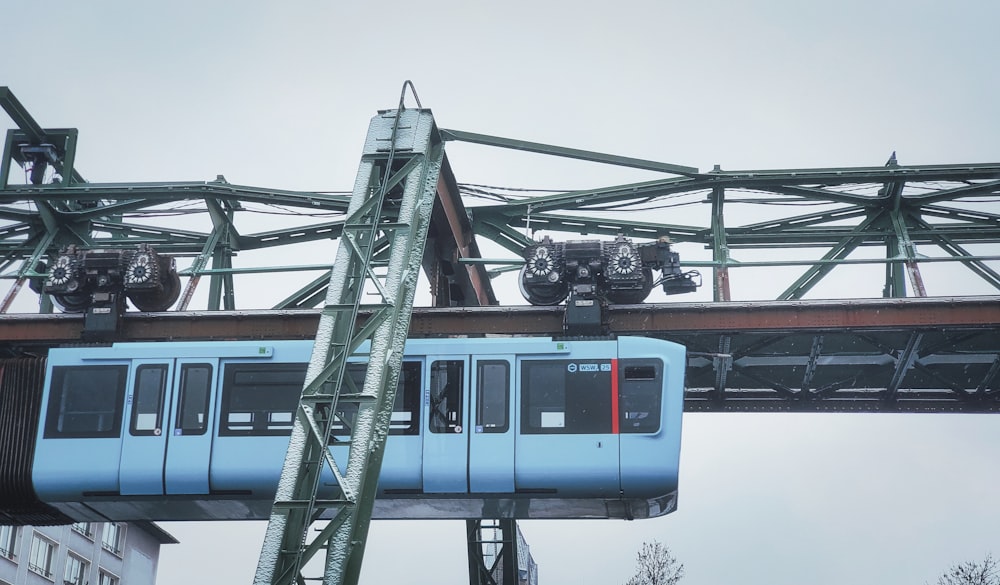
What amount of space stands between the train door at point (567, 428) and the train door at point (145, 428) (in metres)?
5.57

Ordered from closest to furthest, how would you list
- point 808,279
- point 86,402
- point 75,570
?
point 86,402 < point 808,279 < point 75,570

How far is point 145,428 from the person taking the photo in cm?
1966

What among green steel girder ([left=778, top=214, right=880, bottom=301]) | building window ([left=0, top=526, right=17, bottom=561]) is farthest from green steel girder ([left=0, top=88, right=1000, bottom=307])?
building window ([left=0, top=526, right=17, bottom=561])

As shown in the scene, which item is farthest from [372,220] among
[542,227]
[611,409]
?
[542,227]

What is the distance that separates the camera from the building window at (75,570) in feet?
183

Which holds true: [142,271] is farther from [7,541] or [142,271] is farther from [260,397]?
[7,541]

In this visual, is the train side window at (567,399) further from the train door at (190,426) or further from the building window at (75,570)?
the building window at (75,570)

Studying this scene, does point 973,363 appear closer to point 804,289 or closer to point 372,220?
point 804,289

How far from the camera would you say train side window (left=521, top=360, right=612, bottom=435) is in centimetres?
1878

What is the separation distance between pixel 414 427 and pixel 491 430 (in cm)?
119

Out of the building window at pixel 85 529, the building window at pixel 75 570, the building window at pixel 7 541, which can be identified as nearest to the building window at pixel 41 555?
the building window at pixel 75 570

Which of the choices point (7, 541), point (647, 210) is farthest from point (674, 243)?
point (7, 541)

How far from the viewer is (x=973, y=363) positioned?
25516 mm

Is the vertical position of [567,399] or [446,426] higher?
[567,399]
